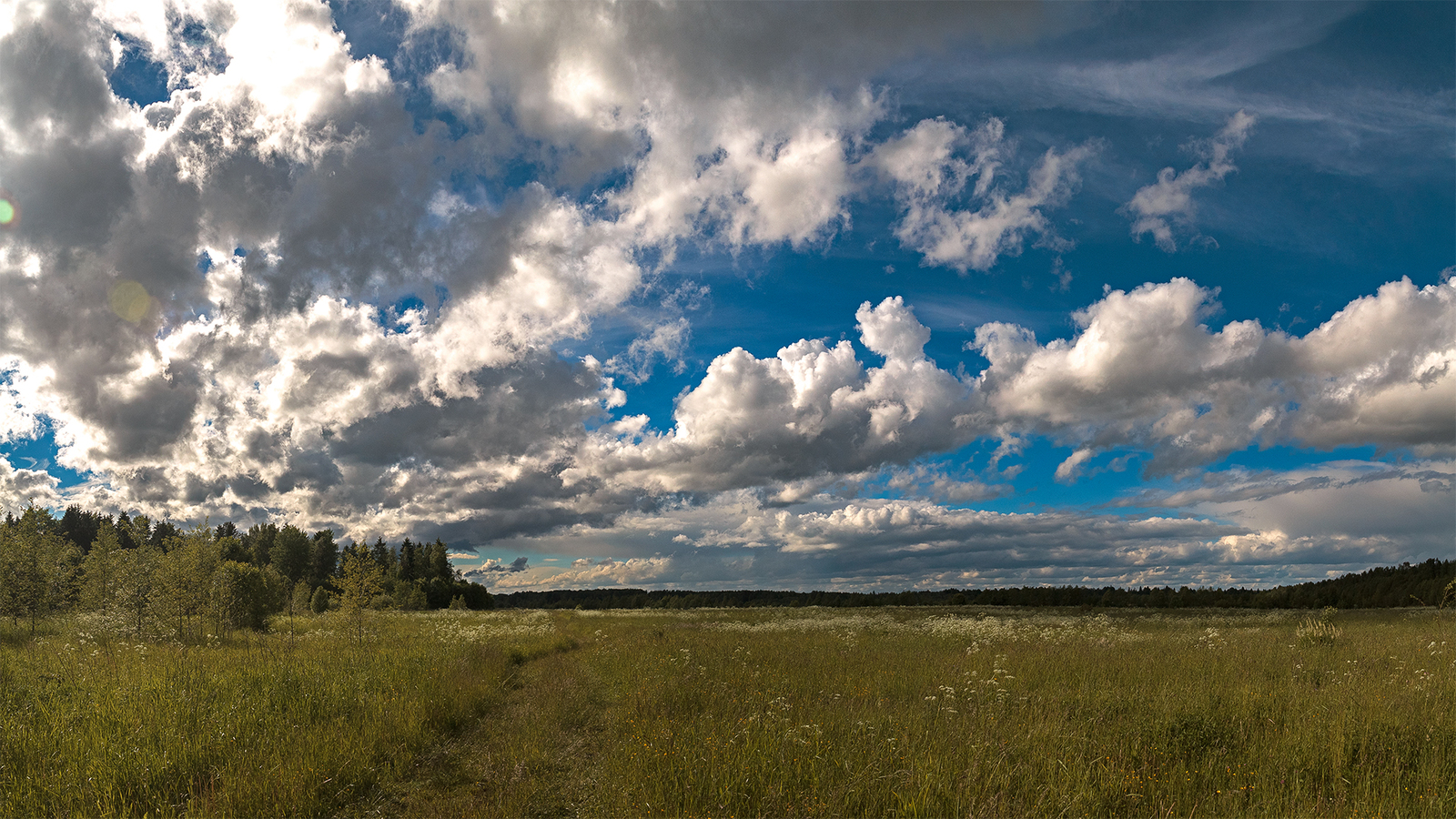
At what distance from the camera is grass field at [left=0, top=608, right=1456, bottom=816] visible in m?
6.80

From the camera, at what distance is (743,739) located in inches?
337

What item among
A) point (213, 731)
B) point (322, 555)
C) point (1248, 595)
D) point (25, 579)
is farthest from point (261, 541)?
point (1248, 595)

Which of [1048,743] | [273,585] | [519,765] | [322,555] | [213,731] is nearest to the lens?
Result: [1048,743]

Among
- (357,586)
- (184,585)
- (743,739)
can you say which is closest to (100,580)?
(184,585)

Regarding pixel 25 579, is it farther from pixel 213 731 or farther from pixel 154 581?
pixel 213 731

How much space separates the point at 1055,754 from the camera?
774 cm

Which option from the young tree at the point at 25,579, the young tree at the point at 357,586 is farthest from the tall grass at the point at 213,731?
the young tree at the point at 25,579

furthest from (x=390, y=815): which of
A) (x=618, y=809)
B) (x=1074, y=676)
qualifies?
(x=1074, y=676)

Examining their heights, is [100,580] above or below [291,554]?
above

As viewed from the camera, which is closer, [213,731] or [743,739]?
[743,739]

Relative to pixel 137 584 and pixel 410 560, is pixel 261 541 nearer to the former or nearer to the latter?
pixel 410 560

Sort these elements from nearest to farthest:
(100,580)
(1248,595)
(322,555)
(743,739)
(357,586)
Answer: (743,739)
(357,586)
(100,580)
(1248,595)
(322,555)

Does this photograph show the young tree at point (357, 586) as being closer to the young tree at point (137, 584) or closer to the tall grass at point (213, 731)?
the young tree at point (137, 584)

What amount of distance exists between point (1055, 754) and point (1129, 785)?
94cm
